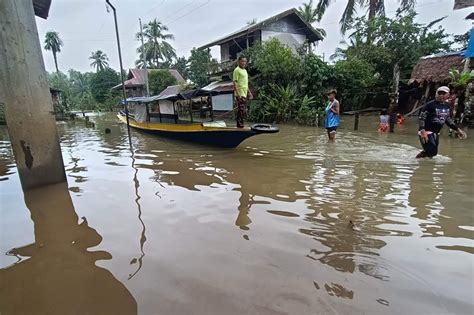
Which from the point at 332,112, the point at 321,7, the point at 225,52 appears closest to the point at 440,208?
the point at 332,112

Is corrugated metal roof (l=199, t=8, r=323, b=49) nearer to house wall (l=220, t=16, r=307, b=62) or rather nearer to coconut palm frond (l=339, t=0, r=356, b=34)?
house wall (l=220, t=16, r=307, b=62)

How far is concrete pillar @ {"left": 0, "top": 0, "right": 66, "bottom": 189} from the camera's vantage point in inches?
168

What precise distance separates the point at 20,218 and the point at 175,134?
6.55 meters

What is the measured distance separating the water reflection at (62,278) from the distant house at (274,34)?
1771 centimetres

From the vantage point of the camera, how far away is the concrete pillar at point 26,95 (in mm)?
4273

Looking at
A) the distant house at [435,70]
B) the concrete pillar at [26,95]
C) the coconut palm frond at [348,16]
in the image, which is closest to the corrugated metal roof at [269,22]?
the coconut palm frond at [348,16]

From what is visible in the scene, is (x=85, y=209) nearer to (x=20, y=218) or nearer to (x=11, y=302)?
(x=20, y=218)

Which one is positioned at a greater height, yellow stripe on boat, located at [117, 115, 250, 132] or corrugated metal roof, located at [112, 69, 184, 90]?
corrugated metal roof, located at [112, 69, 184, 90]

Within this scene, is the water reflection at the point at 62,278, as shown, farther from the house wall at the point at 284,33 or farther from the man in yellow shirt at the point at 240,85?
the house wall at the point at 284,33

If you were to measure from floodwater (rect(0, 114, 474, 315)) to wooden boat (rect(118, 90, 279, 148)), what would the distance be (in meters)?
1.98

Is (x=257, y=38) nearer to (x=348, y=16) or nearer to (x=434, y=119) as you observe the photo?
(x=348, y=16)

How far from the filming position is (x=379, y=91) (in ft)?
62.5

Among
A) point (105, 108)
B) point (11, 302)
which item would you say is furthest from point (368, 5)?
point (105, 108)

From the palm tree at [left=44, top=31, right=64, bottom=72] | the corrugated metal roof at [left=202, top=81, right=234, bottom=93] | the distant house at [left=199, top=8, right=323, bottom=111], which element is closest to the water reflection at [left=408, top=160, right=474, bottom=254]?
the corrugated metal roof at [left=202, top=81, right=234, bottom=93]
